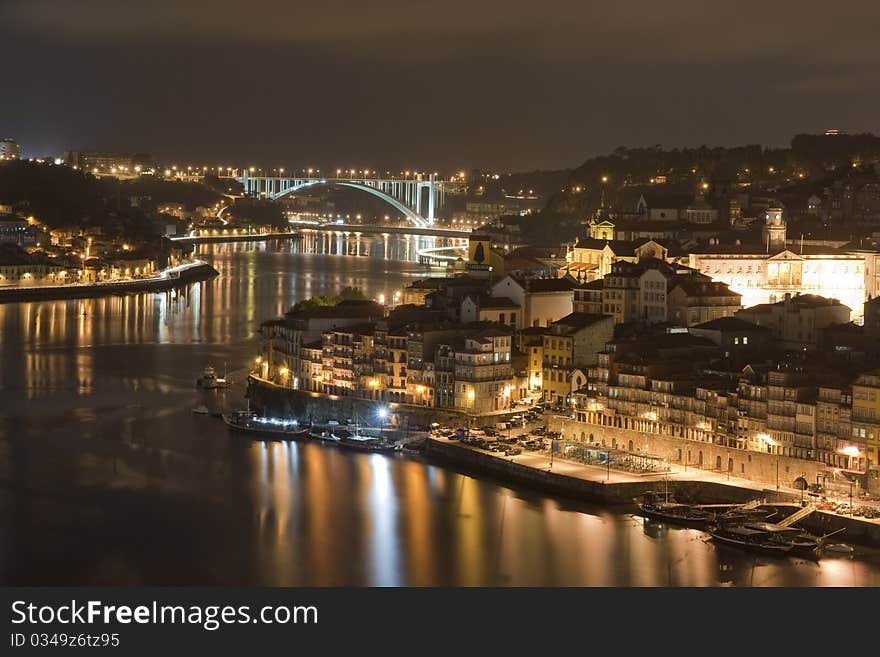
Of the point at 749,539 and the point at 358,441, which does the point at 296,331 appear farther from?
the point at 749,539

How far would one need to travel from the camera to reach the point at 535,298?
16.3 meters

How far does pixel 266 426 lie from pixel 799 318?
475 cm

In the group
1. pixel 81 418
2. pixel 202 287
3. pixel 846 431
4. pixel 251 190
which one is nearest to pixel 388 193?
pixel 251 190

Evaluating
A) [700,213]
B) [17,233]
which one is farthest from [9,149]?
[700,213]

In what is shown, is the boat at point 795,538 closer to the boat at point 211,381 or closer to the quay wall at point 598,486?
the quay wall at point 598,486

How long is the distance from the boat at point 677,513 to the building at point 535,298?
4.98 metres

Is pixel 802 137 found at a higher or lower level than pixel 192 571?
higher

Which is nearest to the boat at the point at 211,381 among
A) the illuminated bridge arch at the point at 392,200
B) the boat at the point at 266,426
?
the boat at the point at 266,426

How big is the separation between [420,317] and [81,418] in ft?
10.4

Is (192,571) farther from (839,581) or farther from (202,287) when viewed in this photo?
(202,287)

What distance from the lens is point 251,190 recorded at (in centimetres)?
6625

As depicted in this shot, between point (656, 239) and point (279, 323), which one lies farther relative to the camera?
point (656, 239)

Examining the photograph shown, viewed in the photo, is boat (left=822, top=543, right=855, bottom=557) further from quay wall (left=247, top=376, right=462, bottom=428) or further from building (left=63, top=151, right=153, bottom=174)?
building (left=63, top=151, right=153, bottom=174)

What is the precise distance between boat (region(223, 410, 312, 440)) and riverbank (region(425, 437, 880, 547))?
5.62 feet
